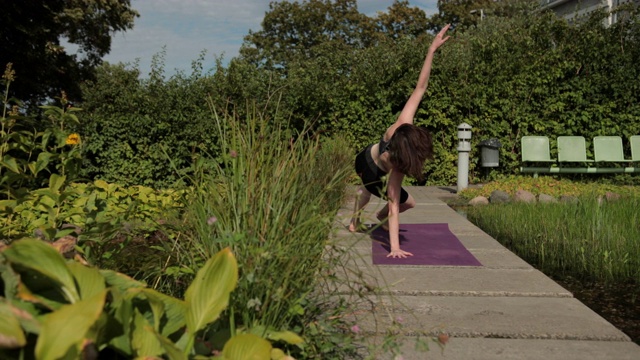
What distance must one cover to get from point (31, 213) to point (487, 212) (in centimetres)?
500

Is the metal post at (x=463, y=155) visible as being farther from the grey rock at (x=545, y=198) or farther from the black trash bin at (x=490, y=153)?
the grey rock at (x=545, y=198)

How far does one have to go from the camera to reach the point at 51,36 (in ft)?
53.0

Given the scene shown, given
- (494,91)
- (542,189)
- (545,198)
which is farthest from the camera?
(494,91)

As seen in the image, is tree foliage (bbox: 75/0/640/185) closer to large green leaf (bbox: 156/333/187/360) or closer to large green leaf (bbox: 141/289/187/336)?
large green leaf (bbox: 141/289/187/336)

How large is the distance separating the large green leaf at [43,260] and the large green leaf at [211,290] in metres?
0.30

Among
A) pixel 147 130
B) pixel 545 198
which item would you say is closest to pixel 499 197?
pixel 545 198

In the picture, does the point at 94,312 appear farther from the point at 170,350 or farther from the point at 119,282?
the point at 119,282

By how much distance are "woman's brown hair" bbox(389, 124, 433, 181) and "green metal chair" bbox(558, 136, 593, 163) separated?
7671 millimetres

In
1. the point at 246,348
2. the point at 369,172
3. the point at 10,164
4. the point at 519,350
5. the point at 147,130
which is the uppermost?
the point at 147,130

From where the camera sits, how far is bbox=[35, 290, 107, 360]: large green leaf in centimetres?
113

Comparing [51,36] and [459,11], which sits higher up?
[459,11]

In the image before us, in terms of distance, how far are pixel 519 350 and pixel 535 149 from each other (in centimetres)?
891

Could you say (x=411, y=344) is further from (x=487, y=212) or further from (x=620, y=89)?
(x=620, y=89)

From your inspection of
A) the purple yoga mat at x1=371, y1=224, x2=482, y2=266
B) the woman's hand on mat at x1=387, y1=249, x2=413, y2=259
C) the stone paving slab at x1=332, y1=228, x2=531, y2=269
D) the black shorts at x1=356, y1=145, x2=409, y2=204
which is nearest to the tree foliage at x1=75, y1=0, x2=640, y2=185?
the purple yoga mat at x1=371, y1=224, x2=482, y2=266
